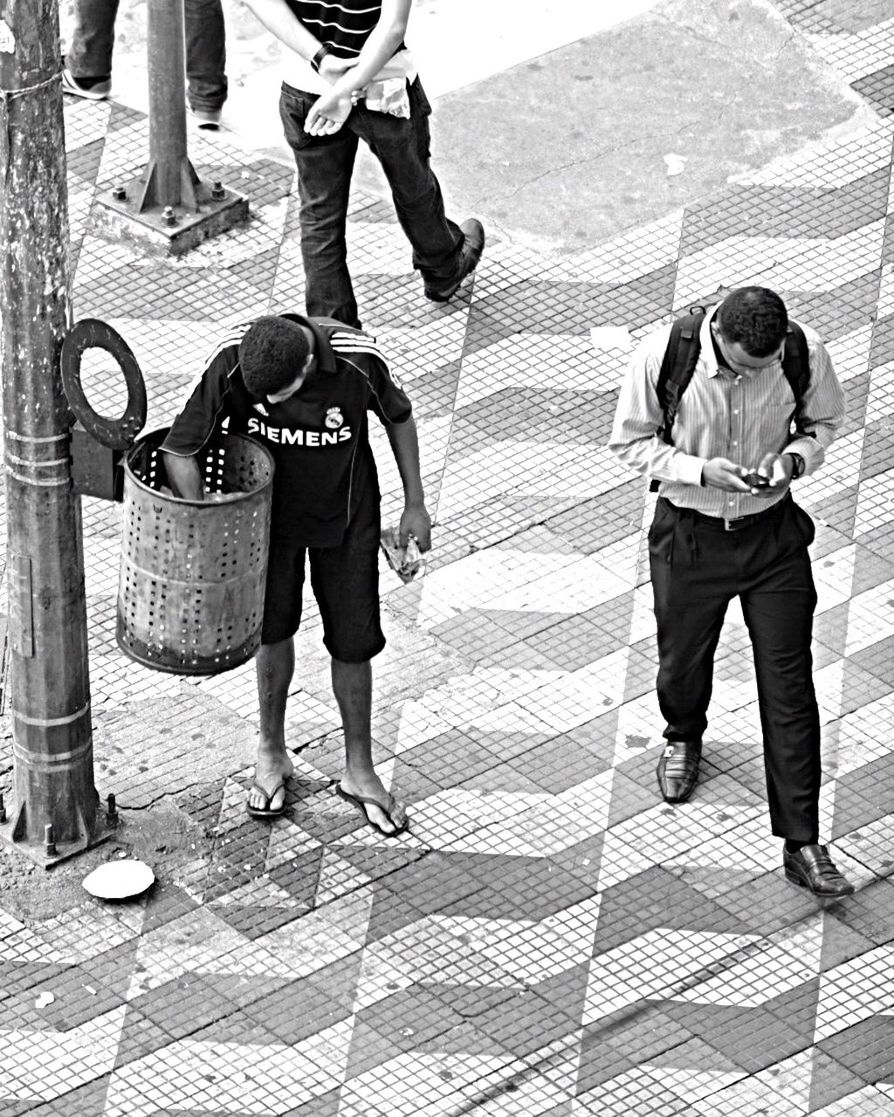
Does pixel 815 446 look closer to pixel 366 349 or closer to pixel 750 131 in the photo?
pixel 366 349

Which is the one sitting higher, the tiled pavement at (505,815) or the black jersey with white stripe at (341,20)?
the black jersey with white stripe at (341,20)

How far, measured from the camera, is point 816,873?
7.23m

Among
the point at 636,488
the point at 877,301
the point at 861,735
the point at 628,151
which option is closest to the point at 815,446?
the point at 861,735

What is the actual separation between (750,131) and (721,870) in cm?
437

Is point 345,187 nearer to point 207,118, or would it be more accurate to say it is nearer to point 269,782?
point 207,118

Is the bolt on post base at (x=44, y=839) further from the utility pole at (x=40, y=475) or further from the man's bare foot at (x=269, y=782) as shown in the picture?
the man's bare foot at (x=269, y=782)

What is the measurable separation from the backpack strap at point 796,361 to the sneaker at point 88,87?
15.7 feet

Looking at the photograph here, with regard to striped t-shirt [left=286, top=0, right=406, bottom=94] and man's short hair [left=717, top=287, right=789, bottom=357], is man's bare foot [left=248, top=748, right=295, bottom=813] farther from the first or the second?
striped t-shirt [left=286, top=0, right=406, bottom=94]

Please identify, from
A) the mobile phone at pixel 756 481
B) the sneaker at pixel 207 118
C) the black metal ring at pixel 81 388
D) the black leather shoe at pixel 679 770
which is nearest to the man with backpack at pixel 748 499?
the mobile phone at pixel 756 481

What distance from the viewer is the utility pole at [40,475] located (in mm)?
6344

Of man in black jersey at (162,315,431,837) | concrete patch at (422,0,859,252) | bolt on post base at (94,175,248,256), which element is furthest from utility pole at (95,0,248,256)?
man in black jersey at (162,315,431,837)

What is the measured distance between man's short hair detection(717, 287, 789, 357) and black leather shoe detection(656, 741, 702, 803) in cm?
151

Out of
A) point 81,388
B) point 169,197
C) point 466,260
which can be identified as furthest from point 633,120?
point 81,388

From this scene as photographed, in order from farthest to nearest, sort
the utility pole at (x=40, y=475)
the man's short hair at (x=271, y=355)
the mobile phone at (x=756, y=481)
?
the mobile phone at (x=756, y=481)
the man's short hair at (x=271, y=355)
the utility pole at (x=40, y=475)
